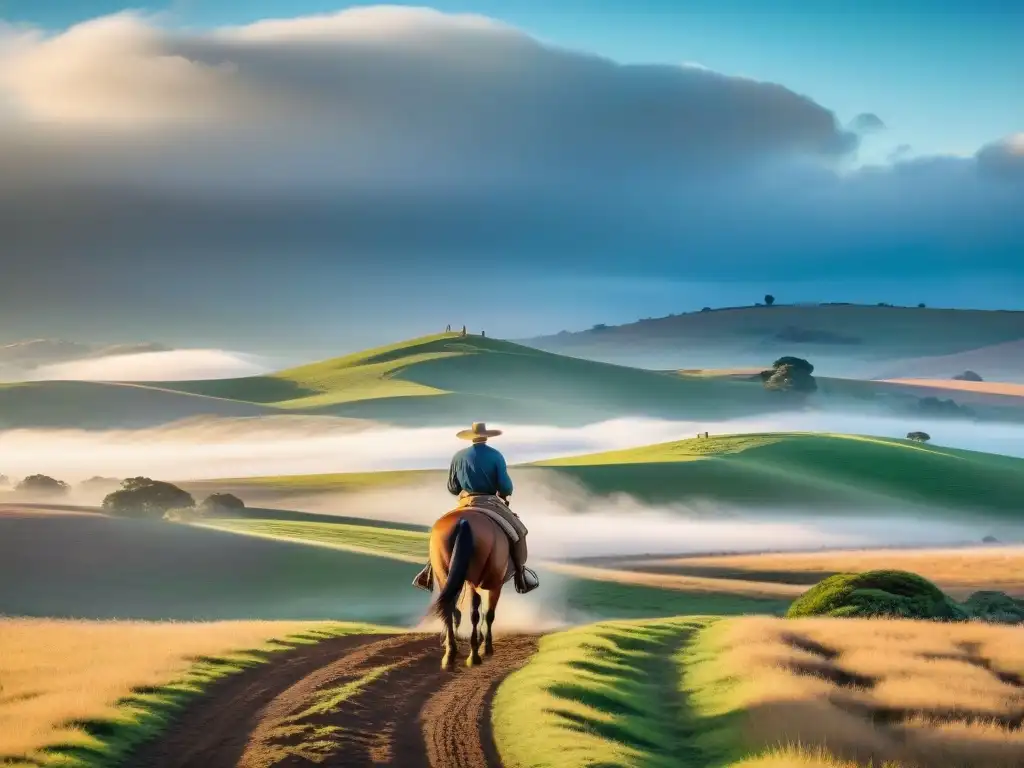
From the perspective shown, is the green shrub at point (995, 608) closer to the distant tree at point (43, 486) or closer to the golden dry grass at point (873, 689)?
the golden dry grass at point (873, 689)

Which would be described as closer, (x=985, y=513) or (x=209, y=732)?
(x=209, y=732)

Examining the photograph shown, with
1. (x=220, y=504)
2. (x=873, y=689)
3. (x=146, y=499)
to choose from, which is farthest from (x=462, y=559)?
(x=220, y=504)

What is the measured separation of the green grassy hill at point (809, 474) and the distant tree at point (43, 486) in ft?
146

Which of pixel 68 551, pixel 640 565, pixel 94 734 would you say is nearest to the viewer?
pixel 94 734

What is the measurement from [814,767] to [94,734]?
12.0 metres

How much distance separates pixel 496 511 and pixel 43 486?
91.7m

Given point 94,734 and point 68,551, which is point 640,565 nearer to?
point 68,551

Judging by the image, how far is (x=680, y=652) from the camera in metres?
35.5

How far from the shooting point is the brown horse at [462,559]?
25969mm

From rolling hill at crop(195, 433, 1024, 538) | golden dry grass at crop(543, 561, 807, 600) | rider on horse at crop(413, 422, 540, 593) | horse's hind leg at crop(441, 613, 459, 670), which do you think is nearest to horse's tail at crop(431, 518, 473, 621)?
horse's hind leg at crop(441, 613, 459, 670)

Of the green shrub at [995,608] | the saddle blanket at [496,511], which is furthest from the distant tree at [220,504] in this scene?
the saddle blanket at [496,511]

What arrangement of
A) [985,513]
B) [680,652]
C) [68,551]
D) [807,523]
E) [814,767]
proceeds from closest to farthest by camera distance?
[814,767], [680,652], [68,551], [807,523], [985,513]

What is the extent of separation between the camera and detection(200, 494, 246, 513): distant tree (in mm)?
88312

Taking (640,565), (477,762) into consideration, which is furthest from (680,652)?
(640,565)
